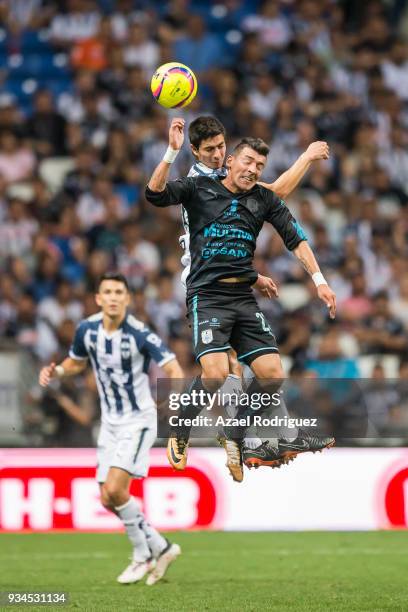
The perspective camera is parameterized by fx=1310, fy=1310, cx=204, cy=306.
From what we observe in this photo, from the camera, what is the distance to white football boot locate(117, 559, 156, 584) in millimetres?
10945

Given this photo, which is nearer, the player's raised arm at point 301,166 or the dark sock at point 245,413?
the dark sock at point 245,413

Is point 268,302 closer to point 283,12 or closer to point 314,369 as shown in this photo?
point 314,369

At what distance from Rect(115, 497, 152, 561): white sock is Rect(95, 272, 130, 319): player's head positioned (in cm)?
160

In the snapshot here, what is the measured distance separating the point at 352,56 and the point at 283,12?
4.39 ft

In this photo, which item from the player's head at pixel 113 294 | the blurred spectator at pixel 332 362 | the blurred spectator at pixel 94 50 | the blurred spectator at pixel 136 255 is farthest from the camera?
the blurred spectator at pixel 94 50

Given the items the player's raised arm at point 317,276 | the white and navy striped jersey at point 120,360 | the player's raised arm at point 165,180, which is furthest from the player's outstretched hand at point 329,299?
the white and navy striped jersey at point 120,360

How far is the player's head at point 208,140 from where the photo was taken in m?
8.75

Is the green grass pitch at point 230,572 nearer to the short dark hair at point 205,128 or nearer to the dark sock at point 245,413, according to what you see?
the dark sock at point 245,413

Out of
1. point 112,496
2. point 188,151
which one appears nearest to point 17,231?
point 188,151

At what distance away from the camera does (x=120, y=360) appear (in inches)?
432

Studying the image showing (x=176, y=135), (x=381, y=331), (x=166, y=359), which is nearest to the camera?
(x=176, y=135)

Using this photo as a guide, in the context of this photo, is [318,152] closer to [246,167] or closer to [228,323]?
[246,167]

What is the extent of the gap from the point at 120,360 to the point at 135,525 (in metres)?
1.40

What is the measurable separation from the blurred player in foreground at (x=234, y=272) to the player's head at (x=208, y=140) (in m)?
0.12
